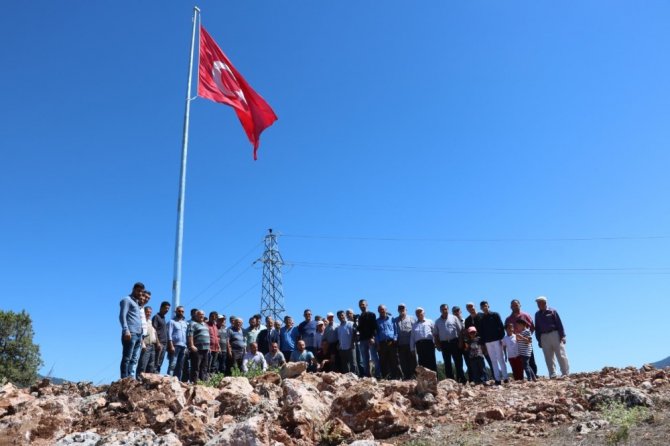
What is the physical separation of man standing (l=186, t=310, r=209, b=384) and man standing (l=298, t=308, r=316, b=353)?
107 inches

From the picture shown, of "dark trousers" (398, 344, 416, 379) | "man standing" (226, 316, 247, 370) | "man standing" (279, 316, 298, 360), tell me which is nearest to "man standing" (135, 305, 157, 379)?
"man standing" (226, 316, 247, 370)

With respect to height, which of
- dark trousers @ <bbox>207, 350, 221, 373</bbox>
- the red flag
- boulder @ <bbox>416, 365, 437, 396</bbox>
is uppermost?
the red flag

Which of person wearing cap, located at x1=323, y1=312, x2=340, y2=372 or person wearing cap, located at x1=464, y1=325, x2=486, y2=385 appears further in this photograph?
person wearing cap, located at x1=323, y1=312, x2=340, y2=372

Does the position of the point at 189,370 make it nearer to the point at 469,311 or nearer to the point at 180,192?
the point at 180,192

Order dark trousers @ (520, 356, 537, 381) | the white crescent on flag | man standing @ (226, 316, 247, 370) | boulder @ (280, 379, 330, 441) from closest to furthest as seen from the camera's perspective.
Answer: boulder @ (280, 379, 330, 441) → dark trousers @ (520, 356, 537, 381) → man standing @ (226, 316, 247, 370) → the white crescent on flag

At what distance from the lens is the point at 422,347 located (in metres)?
11.6

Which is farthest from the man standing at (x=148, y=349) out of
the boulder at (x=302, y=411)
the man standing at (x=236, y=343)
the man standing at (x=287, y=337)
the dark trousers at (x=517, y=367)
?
the dark trousers at (x=517, y=367)

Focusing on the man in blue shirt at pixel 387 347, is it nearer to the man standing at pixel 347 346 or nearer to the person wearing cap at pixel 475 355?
the man standing at pixel 347 346

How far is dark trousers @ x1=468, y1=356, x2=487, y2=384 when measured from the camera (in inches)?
436

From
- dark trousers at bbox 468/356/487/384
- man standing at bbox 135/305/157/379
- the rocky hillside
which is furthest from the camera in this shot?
dark trousers at bbox 468/356/487/384

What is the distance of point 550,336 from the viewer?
11.3 metres

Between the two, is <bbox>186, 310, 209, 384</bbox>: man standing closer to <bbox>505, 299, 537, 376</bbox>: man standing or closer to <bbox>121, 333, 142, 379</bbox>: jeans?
<bbox>121, 333, 142, 379</bbox>: jeans

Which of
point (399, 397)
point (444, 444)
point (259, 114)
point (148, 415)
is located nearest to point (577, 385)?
point (399, 397)

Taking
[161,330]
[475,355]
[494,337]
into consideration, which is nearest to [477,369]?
[475,355]
